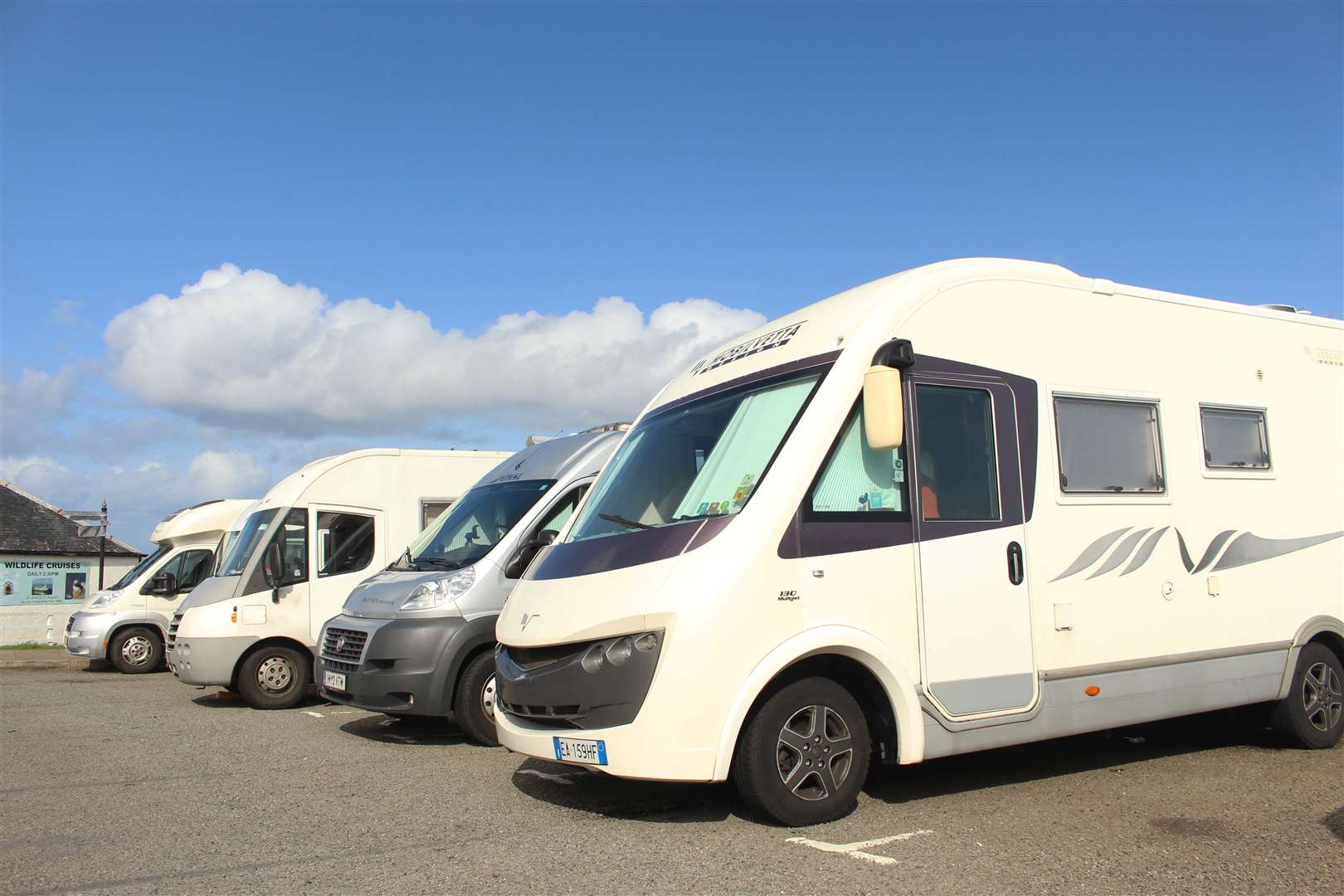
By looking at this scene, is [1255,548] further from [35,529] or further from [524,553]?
[35,529]

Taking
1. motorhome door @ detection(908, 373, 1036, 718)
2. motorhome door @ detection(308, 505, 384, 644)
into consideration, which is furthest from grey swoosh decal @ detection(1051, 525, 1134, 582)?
motorhome door @ detection(308, 505, 384, 644)

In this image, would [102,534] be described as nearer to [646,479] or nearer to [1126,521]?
[646,479]

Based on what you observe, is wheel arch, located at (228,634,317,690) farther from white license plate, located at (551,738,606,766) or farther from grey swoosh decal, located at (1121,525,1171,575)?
grey swoosh decal, located at (1121,525,1171,575)

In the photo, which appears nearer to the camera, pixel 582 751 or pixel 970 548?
pixel 582 751

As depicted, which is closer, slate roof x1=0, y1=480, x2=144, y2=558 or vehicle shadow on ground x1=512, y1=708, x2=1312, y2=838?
vehicle shadow on ground x1=512, y1=708, x2=1312, y2=838

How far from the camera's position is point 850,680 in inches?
232

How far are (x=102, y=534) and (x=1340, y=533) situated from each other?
25412 millimetres

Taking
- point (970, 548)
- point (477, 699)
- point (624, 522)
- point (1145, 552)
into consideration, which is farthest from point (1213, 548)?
point (477, 699)

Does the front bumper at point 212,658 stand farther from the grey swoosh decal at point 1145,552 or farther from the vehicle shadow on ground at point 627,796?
the grey swoosh decal at point 1145,552

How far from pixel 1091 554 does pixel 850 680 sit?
182 centimetres

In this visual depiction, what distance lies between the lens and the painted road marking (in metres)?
4.98

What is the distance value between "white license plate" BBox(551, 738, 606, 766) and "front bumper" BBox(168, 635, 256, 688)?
7.01m

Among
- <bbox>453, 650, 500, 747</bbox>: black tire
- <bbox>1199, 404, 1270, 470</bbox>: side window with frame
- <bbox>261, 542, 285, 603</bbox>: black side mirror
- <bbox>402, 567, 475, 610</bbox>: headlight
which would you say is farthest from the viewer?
<bbox>261, 542, 285, 603</bbox>: black side mirror

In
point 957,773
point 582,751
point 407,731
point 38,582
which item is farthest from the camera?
point 38,582
